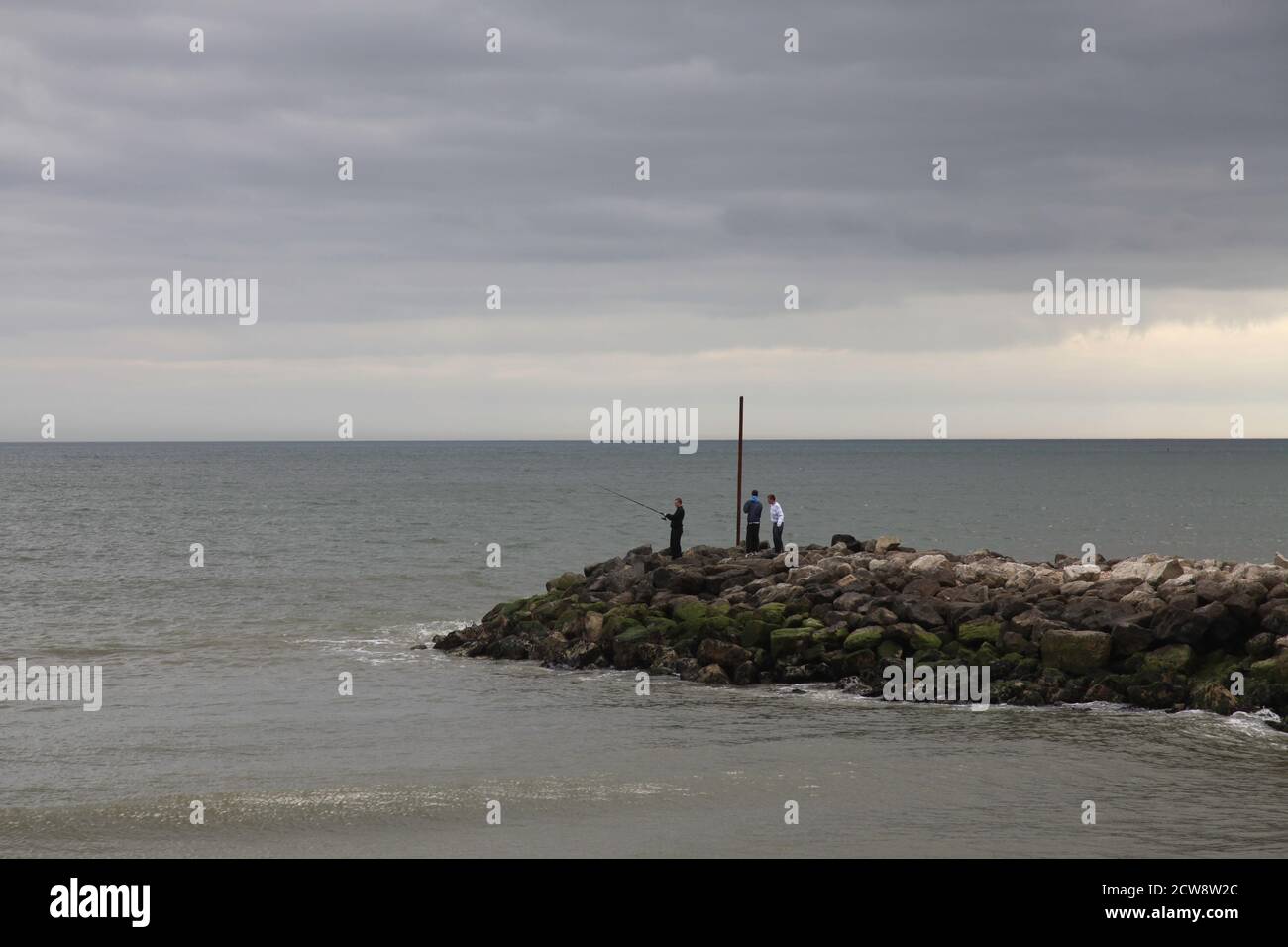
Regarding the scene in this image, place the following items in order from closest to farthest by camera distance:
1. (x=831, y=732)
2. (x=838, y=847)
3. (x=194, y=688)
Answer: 1. (x=838, y=847)
2. (x=831, y=732)
3. (x=194, y=688)

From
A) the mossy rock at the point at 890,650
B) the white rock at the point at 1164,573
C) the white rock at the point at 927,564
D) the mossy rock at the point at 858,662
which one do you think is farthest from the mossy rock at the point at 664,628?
the white rock at the point at 1164,573

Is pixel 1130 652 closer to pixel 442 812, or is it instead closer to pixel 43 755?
pixel 442 812

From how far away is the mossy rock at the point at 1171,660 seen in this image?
72.0 feet

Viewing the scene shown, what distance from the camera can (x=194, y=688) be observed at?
24.4 meters

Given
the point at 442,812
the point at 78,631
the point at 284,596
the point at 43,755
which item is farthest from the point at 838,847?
the point at 284,596

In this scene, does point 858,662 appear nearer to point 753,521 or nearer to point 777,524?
point 753,521

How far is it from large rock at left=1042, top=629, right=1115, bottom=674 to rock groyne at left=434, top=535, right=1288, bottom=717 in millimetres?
25

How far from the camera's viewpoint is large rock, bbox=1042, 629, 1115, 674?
22.7 m

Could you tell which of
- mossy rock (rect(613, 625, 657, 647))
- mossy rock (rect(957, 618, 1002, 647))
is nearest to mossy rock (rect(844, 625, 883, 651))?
mossy rock (rect(957, 618, 1002, 647))

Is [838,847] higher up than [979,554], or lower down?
lower down

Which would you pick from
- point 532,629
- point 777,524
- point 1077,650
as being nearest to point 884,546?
point 777,524

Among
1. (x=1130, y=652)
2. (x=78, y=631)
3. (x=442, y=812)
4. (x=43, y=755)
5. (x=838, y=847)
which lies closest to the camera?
(x=838, y=847)

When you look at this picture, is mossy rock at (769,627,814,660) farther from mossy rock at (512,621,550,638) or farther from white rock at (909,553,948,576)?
mossy rock at (512,621,550,638)
